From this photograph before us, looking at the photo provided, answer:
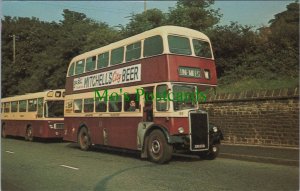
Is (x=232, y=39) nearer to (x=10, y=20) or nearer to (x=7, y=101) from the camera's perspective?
(x=7, y=101)

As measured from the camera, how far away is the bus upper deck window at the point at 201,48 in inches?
575

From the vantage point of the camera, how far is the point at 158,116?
13789mm

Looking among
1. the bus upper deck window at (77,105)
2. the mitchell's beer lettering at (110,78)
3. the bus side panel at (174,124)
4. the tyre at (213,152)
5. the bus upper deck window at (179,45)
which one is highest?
the bus upper deck window at (179,45)

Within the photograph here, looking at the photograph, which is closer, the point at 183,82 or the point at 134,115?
the point at 183,82

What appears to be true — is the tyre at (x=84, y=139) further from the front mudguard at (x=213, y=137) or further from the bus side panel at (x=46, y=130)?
the front mudguard at (x=213, y=137)

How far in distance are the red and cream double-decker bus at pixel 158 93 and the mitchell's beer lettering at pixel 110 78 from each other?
4 cm

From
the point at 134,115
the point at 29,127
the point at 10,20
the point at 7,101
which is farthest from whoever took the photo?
the point at 10,20

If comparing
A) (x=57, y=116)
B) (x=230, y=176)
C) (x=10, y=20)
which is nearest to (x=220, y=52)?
(x=57, y=116)

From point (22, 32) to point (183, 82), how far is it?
46932mm

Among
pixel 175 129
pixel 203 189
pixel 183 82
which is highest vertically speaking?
pixel 183 82

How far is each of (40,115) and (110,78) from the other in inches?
334

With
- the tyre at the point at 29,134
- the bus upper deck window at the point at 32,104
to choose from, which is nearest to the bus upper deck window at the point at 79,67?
the bus upper deck window at the point at 32,104

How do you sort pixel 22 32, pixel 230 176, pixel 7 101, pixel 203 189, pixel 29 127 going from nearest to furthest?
pixel 203 189, pixel 230 176, pixel 29 127, pixel 7 101, pixel 22 32

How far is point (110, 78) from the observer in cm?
1678
